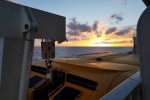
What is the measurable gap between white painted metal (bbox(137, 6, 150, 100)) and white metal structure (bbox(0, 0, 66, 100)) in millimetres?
910

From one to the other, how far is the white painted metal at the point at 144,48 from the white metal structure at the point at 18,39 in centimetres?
91

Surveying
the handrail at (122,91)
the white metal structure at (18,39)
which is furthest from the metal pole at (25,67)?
the handrail at (122,91)

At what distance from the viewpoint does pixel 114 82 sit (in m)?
3.29

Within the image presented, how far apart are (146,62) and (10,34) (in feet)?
3.98

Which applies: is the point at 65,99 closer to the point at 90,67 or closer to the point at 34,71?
the point at 90,67

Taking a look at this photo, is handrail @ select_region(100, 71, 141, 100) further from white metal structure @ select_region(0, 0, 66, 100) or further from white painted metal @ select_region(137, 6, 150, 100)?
white metal structure @ select_region(0, 0, 66, 100)

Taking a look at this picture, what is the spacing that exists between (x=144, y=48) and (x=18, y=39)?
115 centimetres

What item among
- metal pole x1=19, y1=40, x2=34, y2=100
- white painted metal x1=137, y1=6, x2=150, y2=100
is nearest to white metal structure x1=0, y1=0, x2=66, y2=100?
metal pole x1=19, y1=40, x2=34, y2=100

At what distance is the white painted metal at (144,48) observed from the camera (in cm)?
192

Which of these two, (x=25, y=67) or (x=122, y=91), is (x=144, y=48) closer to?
(x=122, y=91)

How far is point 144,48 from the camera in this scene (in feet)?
6.51

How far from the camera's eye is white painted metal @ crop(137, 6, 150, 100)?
6.29 ft

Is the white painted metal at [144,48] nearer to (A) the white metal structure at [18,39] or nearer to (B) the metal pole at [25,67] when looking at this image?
(A) the white metal structure at [18,39]

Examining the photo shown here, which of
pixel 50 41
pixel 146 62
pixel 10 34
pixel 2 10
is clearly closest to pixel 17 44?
pixel 10 34
